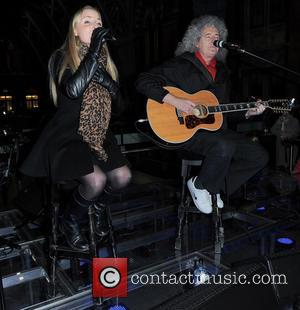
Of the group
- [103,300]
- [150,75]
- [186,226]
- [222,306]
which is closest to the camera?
[222,306]

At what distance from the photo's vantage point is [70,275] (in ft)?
7.44

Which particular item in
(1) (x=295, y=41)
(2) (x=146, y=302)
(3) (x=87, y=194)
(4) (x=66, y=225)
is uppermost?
(1) (x=295, y=41)

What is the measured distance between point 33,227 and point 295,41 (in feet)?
27.8

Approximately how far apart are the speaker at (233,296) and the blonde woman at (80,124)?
715mm

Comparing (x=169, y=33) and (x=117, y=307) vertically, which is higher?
(x=169, y=33)

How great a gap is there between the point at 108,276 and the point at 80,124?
84 cm

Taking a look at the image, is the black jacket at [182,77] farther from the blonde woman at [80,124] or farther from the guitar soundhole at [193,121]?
the blonde woman at [80,124]

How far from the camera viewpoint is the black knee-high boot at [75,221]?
2.00 m

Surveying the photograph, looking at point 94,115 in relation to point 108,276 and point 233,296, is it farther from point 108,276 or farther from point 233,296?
point 233,296

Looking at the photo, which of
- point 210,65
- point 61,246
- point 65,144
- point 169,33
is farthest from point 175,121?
point 169,33

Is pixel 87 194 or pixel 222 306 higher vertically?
pixel 87 194

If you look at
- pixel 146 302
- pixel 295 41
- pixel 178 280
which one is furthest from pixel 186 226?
pixel 295 41

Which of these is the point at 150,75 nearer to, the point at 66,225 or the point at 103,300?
the point at 66,225

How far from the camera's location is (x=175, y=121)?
238 cm
